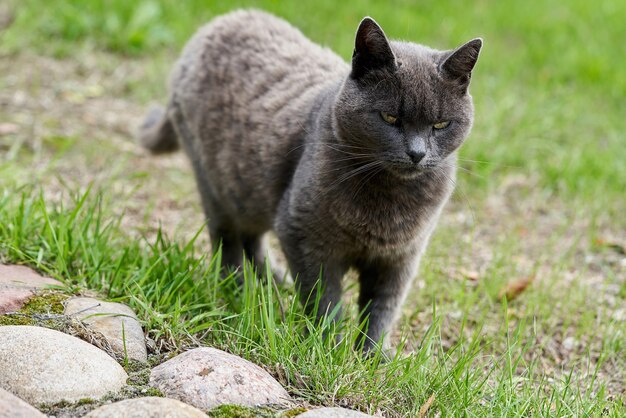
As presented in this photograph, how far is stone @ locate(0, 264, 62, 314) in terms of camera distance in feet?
7.90

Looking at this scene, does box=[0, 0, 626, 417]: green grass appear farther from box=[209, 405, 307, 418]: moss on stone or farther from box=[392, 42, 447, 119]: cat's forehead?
box=[392, 42, 447, 119]: cat's forehead

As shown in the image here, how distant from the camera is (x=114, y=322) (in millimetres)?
2439

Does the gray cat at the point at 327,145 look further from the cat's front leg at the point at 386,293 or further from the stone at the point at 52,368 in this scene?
the stone at the point at 52,368

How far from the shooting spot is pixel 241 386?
214 centimetres

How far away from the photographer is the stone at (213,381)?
82.7 inches

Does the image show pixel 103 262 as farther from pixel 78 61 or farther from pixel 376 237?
pixel 78 61

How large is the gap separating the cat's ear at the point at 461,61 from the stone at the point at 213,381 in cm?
120

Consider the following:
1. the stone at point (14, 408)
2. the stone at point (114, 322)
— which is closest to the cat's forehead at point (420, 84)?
the stone at point (114, 322)

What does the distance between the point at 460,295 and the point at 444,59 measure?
1.17 meters

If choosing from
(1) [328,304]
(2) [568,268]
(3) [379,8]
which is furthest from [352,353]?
(3) [379,8]

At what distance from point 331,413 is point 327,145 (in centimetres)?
111

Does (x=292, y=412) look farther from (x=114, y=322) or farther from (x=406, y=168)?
(x=406, y=168)

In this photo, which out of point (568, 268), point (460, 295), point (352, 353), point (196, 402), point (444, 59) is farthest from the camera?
point (568, 268)

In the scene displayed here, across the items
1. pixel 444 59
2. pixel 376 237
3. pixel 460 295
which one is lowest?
pixel 460 295
